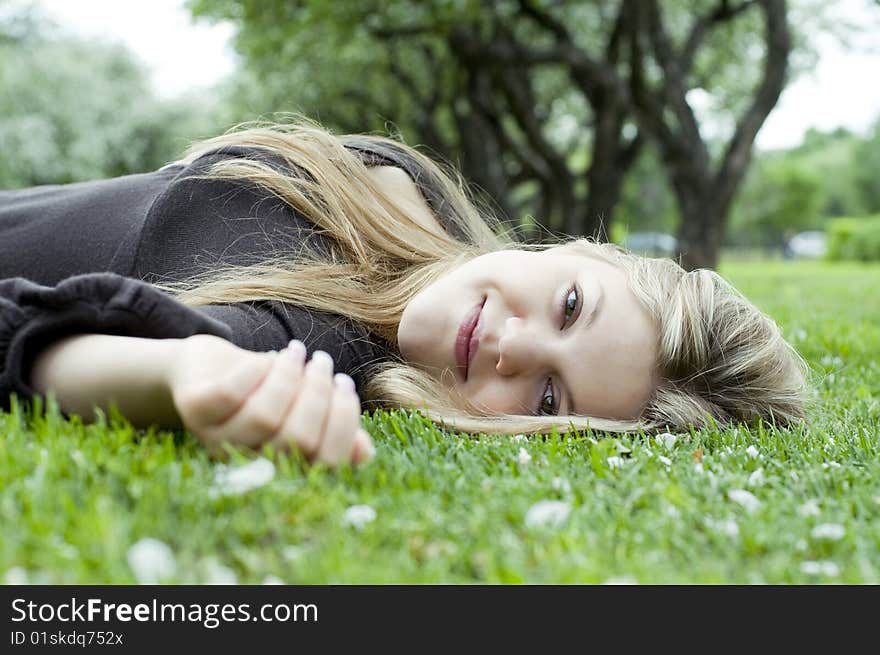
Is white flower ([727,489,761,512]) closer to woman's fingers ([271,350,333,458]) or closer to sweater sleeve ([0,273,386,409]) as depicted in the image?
woman's fingers ([271,350,333,458])

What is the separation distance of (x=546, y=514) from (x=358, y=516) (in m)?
0.36

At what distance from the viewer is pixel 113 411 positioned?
6.29 feet

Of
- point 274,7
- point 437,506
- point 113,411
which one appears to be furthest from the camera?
point 274,7

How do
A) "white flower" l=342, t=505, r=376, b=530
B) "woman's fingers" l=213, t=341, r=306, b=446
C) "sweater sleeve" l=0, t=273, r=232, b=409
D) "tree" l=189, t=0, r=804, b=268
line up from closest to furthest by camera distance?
1. "white flower" l=342, t=505, r=376, b=530
2. "woman's fingers" l=213, t=341, r=306, b=446
3. "sweater sleeve" l=0, t=273, r=232, b=409
4. "tree" l=189, t=0, r=804, b=268

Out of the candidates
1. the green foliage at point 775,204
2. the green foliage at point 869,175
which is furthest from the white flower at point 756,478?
the green foliage at point 869,175

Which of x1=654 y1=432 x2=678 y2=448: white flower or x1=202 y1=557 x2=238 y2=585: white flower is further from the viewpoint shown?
x1=654 y1=432 x2=678 y2=448: white flower

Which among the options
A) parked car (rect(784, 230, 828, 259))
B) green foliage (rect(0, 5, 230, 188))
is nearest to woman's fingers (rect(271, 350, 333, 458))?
green foliage (rect(0, 5, 230, 188))

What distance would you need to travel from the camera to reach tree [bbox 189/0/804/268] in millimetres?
11500

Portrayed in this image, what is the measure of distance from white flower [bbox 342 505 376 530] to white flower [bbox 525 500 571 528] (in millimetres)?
297
